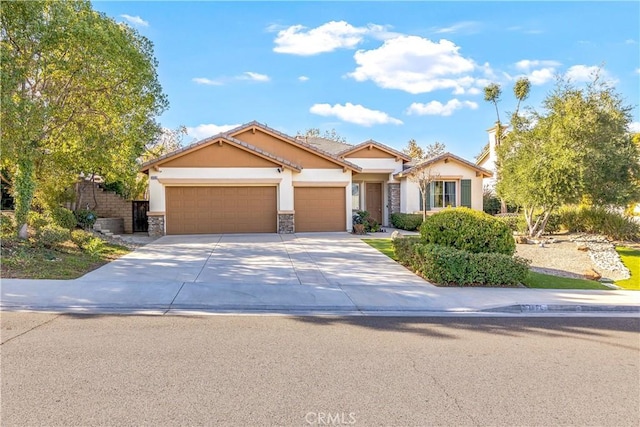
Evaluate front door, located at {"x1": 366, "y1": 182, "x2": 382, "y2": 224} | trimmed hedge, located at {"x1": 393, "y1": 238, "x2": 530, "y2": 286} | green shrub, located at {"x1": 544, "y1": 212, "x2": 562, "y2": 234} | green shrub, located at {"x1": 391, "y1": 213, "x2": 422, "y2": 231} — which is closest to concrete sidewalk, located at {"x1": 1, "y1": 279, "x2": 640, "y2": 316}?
trimmed hedge, located at {"x1": 393, "y1": 238, "x2": 530, "y2": 286}

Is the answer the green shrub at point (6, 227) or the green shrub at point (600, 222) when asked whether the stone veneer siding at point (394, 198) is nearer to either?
the green shrub at point (600, 222)

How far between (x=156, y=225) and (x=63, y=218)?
3741 millimetres

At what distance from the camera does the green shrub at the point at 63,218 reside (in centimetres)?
1556

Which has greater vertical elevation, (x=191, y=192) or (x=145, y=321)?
(x=191, y=192)

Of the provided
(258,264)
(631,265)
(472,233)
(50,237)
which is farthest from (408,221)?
(50,237)

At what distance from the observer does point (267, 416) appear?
3.61 m

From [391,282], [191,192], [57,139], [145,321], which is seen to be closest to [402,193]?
[191,192]

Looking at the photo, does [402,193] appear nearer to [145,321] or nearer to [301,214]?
[301,214]

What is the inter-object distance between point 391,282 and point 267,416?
21.1 ft

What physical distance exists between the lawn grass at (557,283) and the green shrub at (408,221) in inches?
422

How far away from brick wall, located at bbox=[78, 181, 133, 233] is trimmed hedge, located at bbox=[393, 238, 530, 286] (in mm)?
15859

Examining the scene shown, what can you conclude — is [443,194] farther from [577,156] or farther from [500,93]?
[500,93]

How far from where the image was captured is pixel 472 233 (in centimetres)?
1078

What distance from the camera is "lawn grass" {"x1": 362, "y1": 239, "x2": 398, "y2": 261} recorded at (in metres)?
13.7
